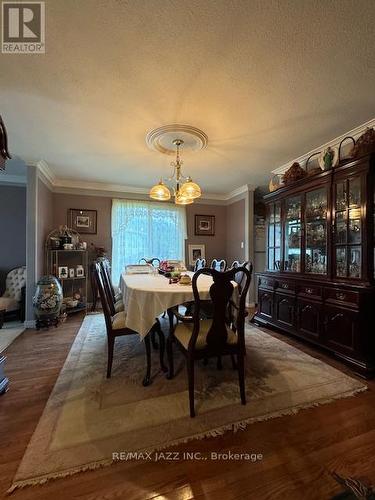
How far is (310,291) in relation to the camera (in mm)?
2678

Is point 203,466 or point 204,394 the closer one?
point 203,466

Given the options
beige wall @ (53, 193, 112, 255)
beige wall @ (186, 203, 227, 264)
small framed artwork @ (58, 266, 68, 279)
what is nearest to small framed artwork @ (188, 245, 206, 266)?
beige wall @ (186, 203, 227, 264)

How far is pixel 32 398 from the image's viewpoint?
175 cm

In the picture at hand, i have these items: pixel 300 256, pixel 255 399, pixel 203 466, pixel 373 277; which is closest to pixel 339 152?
pixel 300 256

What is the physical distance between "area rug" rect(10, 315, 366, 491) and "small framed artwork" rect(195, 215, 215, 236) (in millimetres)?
3322

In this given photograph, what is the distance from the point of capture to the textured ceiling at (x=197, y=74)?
51.1 inches

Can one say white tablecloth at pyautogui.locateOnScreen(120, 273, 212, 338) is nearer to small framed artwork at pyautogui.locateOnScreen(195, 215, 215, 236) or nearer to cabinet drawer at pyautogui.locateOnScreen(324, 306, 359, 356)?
cabinet drawer at pyautogui.locateOnScreen(324, 306, 359, 356)

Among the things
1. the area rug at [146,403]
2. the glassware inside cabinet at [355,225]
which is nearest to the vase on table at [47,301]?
the area rug at [146,403]

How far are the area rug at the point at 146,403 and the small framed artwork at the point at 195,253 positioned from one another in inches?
118

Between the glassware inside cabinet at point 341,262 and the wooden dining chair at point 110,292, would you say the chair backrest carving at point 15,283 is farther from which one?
the glassware inside cabinet at point 341,262

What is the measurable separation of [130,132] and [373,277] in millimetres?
2982

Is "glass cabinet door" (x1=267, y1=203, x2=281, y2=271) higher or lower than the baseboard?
higher

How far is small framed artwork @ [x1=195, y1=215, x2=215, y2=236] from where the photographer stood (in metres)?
5.41

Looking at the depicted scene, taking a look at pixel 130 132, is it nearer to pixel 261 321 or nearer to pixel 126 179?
pixel 126 179
